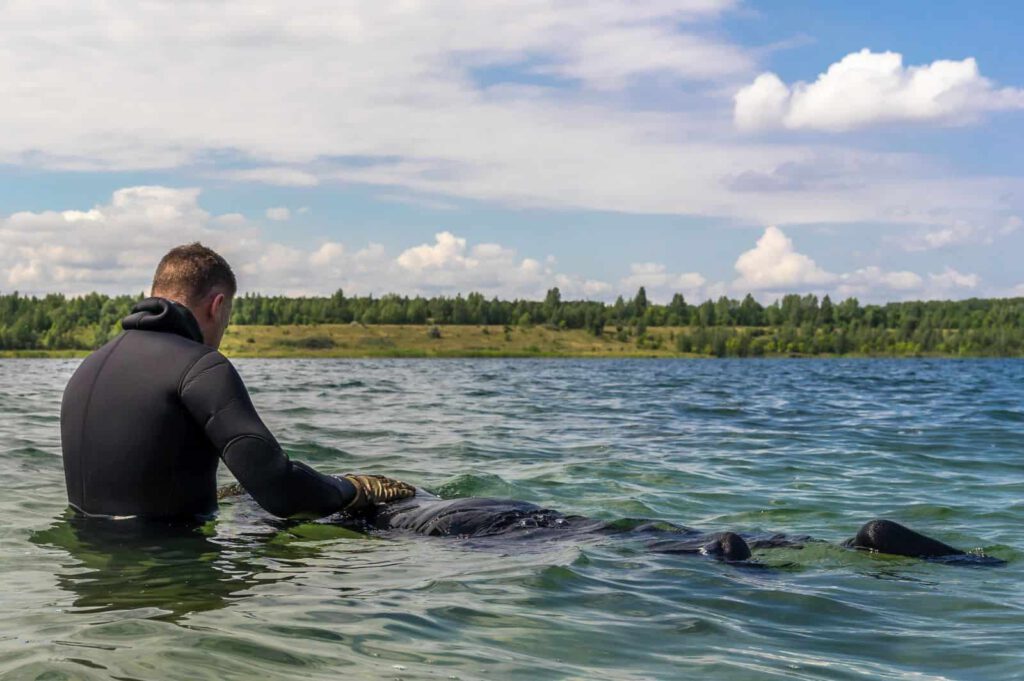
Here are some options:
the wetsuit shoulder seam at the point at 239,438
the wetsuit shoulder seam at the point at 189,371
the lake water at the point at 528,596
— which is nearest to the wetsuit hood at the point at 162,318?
the wetsuit shoulder seam at the point at 189,371

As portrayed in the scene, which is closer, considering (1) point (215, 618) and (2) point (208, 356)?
(1) point (215, 618)

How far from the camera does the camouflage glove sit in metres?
8.68

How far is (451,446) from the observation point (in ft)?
59.1

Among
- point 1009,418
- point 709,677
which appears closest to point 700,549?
point 709,677

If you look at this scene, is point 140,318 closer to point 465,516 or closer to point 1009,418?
point 465,516

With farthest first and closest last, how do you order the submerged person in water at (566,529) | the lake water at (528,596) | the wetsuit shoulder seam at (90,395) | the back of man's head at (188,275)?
the submerged person in water at (566,529) < the back of man's head at (188,275) < the wetsuit shoulder seam at (90,395) < the lake water at (528,596)

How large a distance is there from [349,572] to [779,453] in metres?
12.2

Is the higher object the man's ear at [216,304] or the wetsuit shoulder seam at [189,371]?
the man's ear at [216,304]

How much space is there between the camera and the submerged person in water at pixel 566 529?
8047 millimetres

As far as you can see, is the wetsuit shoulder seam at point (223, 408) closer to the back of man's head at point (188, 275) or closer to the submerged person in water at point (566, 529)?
the back of man's head at point (188, 275)

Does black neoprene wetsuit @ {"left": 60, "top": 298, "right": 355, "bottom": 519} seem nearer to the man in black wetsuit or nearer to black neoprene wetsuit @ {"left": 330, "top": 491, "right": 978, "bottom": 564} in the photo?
the man in black wetsuit

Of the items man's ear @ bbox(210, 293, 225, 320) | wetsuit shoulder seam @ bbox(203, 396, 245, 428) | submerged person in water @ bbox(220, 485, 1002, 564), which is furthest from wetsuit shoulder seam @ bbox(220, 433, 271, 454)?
submerged person in water @ bbox(220, 485, 1002, 564)

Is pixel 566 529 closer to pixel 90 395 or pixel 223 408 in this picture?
pixel 223 408

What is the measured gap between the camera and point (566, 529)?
29.2 feet
